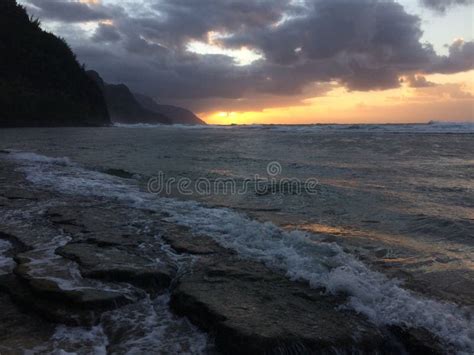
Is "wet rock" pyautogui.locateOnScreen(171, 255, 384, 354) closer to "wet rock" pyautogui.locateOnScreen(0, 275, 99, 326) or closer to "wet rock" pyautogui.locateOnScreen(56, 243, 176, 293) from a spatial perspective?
"wet rock" pyautogui.locateOnScreen(56, 243, 176, 293)

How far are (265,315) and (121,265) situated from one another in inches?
86.8

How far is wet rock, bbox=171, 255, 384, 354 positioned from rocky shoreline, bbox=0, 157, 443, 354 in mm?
10

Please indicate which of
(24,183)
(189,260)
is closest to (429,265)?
(189,260)

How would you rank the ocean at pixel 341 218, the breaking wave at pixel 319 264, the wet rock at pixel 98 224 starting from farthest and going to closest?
1. the wet rock at pixel 98 224
2. the ocean at pixel 341 218
3. the breaking wave at pixel 319 264

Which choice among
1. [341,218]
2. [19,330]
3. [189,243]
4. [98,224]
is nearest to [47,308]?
[19,330]

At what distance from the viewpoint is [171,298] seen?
4.93 m

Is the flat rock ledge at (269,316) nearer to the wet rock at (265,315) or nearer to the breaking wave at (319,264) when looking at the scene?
the wet rock at (265,315)

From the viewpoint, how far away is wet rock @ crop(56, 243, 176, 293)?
5320 millimetres

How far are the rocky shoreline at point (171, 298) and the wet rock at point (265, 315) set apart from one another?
10 millimetres

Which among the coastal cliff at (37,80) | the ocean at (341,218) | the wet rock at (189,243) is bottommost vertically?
the ocean at (341,218)

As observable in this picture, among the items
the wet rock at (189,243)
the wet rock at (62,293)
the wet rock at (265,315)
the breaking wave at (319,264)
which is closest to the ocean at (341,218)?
the breaking wave at (319,264)

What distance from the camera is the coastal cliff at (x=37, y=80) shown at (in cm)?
8878

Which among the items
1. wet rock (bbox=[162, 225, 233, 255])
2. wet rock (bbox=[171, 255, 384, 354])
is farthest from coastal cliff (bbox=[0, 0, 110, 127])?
wet rock (bbox=[171, 255, 384, 354])

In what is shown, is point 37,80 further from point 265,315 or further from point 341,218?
point 265,315
